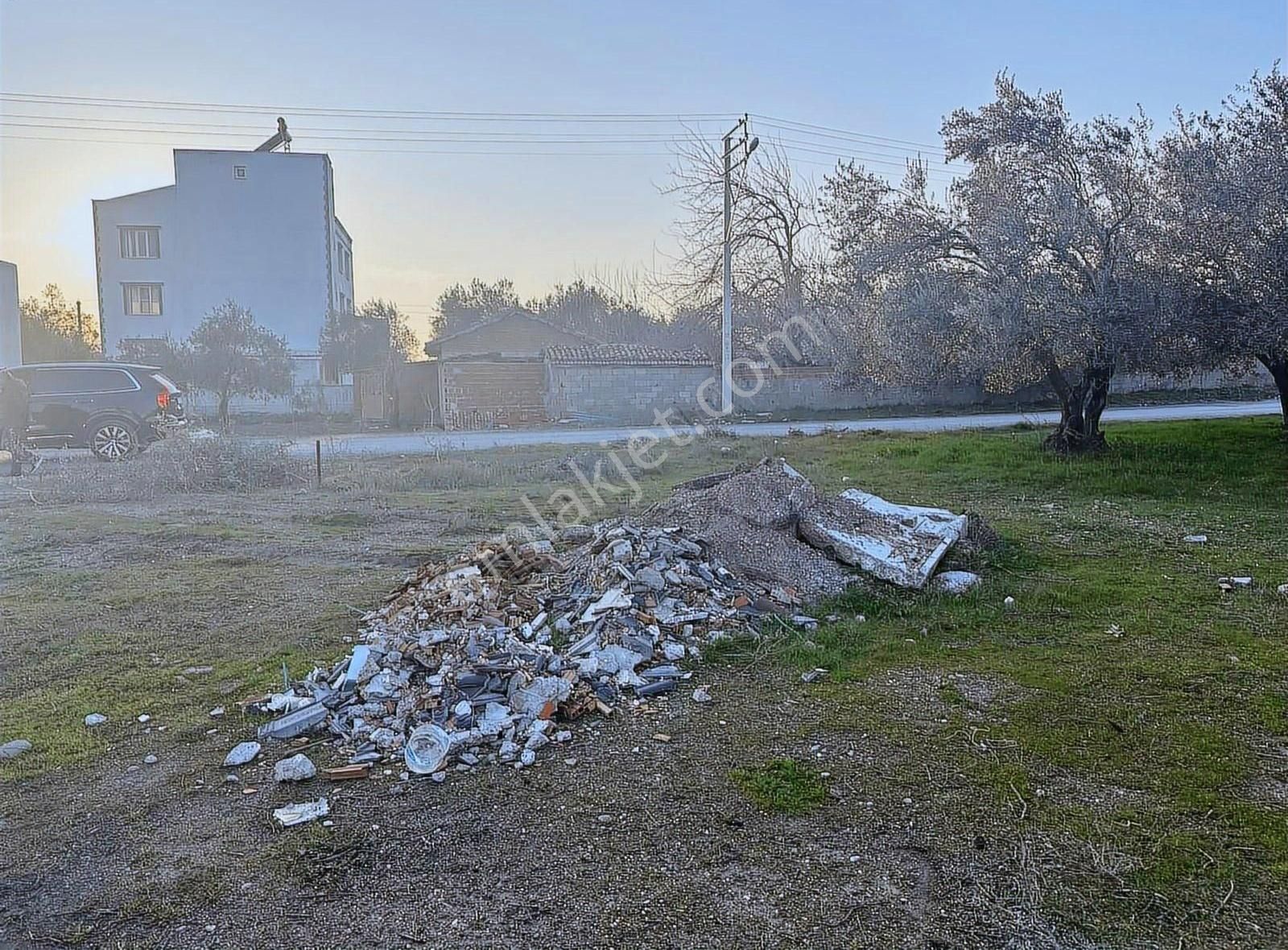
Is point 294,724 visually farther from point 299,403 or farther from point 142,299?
point 142,299

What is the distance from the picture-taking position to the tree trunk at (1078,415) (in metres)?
11.7

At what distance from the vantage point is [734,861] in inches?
104

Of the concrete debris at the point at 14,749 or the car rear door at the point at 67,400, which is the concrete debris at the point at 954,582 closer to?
the concrete debris at the point at 14,749

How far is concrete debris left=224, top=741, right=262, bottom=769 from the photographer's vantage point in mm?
3375

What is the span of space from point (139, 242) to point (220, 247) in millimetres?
3030

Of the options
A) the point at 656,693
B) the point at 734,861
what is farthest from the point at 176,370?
the point at 734,861

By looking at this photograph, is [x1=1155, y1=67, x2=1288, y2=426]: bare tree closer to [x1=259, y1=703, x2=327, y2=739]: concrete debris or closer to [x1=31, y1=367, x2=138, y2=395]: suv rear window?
[x1=259, y1=703, x2=327, y2=739]: concrete debris

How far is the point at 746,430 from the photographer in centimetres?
1881

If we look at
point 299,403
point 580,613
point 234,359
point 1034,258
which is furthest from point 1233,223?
point 299,403

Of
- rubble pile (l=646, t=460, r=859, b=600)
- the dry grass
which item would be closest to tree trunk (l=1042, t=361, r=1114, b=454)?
rubble pile (l=646, t=460, r=859, b=600)

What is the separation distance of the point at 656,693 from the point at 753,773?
2.95 ft

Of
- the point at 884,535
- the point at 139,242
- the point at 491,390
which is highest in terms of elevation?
the point at 139,242

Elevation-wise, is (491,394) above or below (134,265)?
below

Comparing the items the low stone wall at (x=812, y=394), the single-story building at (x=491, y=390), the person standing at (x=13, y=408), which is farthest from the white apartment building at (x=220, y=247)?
the person standing at (x=13, y=408)
